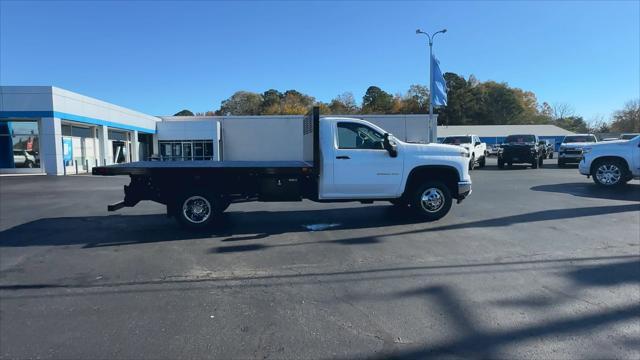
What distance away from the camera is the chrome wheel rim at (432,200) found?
8.88 meters

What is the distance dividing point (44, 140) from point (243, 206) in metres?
20.0

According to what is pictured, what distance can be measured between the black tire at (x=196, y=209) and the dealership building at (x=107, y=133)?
276 cm

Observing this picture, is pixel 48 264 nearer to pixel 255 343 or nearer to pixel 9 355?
pixel 9 355

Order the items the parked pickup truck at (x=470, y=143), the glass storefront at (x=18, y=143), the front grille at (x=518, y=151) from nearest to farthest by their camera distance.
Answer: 1. the front grille at (x=518, y=151)
2. the parked pickup truck at (x=470, y=143)
3. the glass storefront at (x=18, y=143)

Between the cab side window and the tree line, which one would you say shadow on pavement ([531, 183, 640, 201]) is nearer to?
the cab side window

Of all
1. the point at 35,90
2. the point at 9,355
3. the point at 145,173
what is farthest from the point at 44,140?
the point at 9,355

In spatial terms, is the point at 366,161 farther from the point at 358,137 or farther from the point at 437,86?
the point at 437,86

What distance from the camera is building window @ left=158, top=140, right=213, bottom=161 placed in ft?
139

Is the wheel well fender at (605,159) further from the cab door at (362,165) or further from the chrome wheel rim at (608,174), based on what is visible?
the cab door at (362,165)

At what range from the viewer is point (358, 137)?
8.75 m

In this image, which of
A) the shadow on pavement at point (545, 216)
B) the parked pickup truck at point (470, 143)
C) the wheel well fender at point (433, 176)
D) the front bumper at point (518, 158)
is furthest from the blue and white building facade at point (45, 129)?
the front bumper at point (518, 158)

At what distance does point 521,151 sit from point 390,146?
729 inches

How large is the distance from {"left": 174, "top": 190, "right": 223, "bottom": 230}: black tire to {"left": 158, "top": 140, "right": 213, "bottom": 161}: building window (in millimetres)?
33713

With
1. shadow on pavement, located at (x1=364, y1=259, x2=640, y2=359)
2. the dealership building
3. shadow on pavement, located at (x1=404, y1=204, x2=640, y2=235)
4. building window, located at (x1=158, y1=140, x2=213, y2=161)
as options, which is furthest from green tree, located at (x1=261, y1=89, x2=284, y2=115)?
shadow on pavement, located at (x1=364, y1=259, x2=640, y2=359)
